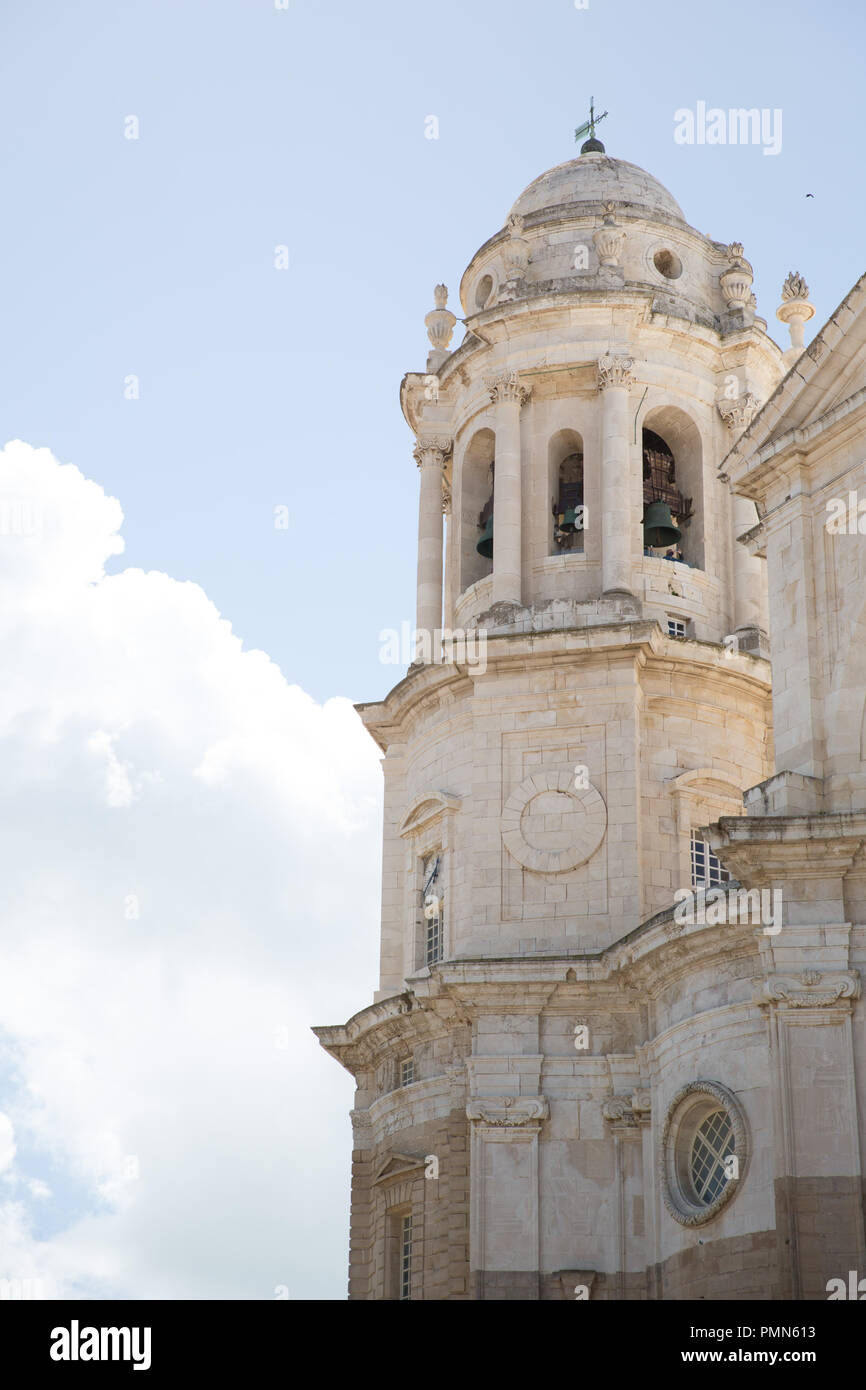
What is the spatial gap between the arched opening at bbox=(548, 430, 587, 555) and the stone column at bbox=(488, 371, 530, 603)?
848mm

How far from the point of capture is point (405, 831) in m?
Answer: 40.2

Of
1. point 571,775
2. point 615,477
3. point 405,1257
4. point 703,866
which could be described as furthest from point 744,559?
point 405,1257

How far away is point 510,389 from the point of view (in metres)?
41.6

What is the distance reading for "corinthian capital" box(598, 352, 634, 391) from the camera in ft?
135

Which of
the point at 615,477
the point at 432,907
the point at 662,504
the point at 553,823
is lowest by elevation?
the point at 432,907

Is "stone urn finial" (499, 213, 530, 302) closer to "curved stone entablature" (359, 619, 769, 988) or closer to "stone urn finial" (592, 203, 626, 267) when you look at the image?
"stone urn finial" (592, 203, 626, 267)

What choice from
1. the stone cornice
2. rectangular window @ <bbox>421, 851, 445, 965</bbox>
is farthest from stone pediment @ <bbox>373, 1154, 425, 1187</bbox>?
the stone cornice

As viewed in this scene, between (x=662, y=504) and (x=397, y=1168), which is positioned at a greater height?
(x=662, y=504)

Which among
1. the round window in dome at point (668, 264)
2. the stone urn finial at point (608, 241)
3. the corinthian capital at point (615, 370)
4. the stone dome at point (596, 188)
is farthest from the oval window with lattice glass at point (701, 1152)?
the stone dome at point (596, 188)

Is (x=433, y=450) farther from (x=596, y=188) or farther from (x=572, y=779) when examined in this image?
(x=572, y=779)

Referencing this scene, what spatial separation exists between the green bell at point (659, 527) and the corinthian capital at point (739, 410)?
2.29 metres

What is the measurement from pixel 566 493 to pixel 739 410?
3.99 m

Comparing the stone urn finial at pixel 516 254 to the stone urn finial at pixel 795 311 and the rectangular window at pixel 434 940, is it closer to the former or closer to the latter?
the stone urn finial at pixel 795 311
